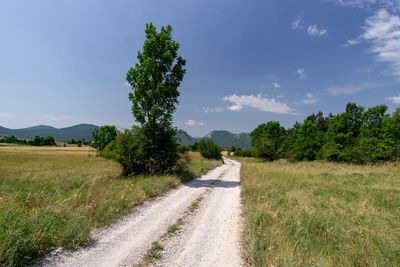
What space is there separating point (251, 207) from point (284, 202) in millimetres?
2005

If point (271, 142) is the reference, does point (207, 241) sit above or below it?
below

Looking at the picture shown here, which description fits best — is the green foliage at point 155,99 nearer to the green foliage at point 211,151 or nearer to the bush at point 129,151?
the bush at point 129,151

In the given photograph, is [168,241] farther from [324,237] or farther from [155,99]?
[155,99]

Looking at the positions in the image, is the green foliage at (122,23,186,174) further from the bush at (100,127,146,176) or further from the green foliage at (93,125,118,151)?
the green foliage at (93,125,118,151)

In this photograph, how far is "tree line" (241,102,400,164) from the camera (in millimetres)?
28364

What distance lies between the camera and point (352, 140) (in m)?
33.2

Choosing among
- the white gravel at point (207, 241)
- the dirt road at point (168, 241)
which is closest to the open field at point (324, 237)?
the white gravel at point (207, 241)

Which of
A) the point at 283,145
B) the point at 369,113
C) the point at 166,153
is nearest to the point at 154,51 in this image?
the point at 166,153

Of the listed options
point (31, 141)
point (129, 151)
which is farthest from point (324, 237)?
point (31, 141)

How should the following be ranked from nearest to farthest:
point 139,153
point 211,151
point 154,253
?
point 154,253, point 139,153, point 211,151

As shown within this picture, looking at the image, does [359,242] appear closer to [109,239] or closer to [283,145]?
[109,239]

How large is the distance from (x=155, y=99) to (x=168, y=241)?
487 inches

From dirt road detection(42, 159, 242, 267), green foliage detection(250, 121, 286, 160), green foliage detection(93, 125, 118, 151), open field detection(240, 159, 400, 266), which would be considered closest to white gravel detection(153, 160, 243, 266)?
dirt road detection(42, 159, 242, 267)

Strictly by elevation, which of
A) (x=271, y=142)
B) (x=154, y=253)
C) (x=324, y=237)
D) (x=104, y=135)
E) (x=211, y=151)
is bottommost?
(x=154, y=253)
